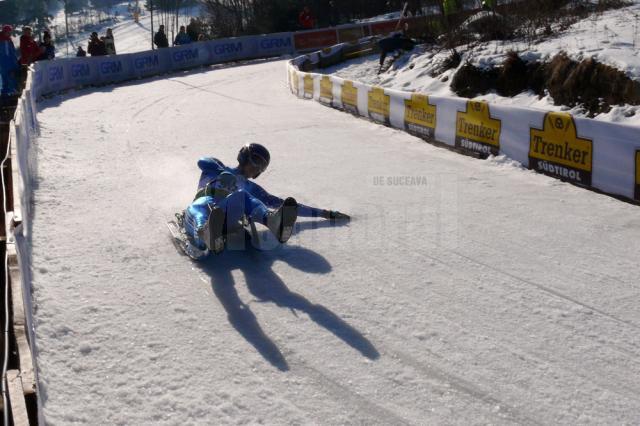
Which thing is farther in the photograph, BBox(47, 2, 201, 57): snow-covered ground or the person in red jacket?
BBox(47, 2, 201, 57): snow-covered ground

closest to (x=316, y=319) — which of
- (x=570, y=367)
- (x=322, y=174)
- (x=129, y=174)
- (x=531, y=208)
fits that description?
(x=570, y=367)

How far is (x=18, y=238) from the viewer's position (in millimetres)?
5137

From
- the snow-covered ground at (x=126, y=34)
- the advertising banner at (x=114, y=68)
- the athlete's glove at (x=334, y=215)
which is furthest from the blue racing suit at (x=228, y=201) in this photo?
the snow-covered ground at (x=126, y=34)

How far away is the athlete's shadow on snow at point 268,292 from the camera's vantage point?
4625 mm

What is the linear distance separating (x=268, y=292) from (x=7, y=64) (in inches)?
545

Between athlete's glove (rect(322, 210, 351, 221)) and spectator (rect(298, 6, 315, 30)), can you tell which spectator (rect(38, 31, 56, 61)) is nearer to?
spectator (rect(298, 6, 315, 30))

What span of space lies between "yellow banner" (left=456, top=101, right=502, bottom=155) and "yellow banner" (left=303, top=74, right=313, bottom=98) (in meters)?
6.84

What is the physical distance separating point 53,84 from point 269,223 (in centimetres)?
1639

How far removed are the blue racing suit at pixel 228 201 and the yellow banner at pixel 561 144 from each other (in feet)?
12.1

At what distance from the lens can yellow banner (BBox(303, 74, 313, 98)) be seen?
56.0 ft

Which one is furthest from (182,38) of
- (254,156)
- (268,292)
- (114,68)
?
(268,292)

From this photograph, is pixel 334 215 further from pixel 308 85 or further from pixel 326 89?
pixel 308 85

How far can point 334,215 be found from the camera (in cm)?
726

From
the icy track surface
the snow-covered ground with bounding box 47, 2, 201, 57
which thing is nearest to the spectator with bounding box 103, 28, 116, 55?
the icy track surface
